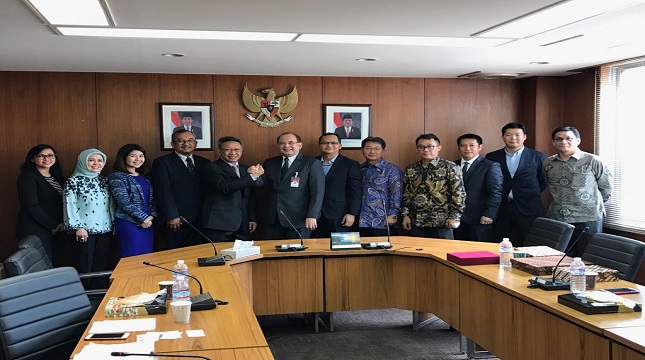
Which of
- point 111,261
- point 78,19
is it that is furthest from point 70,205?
point 78,19

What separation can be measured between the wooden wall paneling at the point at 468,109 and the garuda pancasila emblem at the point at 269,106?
1.80m

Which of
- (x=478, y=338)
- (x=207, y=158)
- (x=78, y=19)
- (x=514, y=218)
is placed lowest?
(x=478, y=338)

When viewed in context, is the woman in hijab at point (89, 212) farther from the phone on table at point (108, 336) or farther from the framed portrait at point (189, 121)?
the phone on table at point (108, 336)

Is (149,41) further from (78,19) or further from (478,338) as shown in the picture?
(478,338)

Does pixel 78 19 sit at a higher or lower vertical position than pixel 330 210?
higher

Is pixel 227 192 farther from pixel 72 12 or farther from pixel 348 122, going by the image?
pixel 72 12

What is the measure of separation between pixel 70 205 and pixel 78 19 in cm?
242

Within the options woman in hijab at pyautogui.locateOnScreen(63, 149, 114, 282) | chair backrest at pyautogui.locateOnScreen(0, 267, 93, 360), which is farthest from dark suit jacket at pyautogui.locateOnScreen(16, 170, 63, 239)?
chair backrest at pyautogui.locateOnScreen(0, 267, 93, 360)

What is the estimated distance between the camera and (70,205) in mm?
5969

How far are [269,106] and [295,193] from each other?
145 cm

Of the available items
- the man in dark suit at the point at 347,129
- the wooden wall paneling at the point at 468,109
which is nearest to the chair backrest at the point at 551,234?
the wooden wall paneling at the point at 468,109

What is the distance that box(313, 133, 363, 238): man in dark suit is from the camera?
21.7ft

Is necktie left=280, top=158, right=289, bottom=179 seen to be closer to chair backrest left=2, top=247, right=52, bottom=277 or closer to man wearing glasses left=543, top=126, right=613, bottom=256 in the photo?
chair backrest left=2, top=247, right=52, bottom=277

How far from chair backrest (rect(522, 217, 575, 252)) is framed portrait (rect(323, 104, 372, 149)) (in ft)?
9.38
